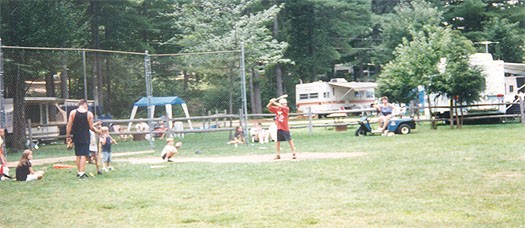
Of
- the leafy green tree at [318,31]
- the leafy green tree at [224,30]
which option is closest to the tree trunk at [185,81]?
the leafy green tree at [224,30]

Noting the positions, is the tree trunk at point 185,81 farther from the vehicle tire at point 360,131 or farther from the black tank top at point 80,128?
the black tank top at point 80,128

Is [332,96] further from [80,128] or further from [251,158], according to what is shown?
[80,128]

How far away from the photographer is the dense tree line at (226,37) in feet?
73.8

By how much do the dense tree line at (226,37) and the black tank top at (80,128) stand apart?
329 inches

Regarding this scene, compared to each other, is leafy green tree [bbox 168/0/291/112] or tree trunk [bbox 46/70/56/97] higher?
leafy green tree [bbox 168/0/291/112]

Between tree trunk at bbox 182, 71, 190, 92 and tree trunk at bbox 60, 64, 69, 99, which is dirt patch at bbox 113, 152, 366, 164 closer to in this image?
tree trunk at bbox 60, 64, 69, 99

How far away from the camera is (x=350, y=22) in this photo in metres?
53.6

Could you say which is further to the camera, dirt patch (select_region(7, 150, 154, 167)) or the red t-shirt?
dirt patch (select_region(7, 150, 154, 167))

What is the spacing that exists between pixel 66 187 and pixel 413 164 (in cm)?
613

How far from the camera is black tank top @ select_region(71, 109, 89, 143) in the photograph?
13.3 metres

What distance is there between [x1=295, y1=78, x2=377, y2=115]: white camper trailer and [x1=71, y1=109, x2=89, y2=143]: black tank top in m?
33.9

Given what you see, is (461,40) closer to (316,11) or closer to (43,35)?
(43,35)

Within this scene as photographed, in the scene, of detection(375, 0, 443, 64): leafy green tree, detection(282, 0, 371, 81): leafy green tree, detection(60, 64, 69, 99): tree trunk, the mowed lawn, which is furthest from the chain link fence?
detection(375, 0, 443, 64): leafy green tree

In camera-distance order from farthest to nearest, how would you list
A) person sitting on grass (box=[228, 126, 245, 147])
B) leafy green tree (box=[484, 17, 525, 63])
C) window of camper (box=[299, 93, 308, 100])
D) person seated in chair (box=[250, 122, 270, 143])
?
leafy green tree (box=[484, 17, 525, 63])
window of camper (box=[299, 93, 308, 100])
person seated in chair (box=[250, 122, 270, 143])
person sitting on grass (box=[228, 126, 245, 147])
